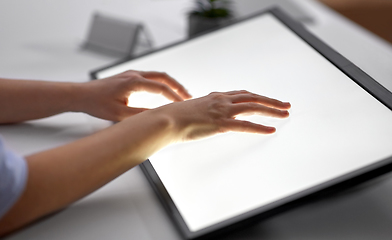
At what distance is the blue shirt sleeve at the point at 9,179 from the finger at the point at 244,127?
12.7 inches

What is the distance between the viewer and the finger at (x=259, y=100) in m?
0.74

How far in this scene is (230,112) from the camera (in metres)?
0.71

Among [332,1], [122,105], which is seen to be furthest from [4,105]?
[332,1]

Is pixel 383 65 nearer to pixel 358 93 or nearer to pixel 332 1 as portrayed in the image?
pixel 358 93

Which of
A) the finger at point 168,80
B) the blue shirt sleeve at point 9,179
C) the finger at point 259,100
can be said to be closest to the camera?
the blue shirt sleeve at point 9,179

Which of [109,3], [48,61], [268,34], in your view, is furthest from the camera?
[109,3]

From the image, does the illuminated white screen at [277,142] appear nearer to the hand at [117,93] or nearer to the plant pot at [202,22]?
the hand at [117,93]

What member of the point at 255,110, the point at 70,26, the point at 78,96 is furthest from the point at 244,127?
the point at 70,26

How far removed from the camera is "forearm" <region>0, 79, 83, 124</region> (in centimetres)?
79

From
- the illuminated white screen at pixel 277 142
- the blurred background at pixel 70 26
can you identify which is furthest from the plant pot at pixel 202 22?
the illuminated white screen at pixel 277 142

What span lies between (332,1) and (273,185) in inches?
63.3

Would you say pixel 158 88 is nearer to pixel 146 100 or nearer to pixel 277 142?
pixel 146 100

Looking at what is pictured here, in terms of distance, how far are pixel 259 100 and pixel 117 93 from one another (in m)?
0.27

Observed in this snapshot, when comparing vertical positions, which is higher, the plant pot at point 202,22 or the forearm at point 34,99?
the plant pot at point 202,22
